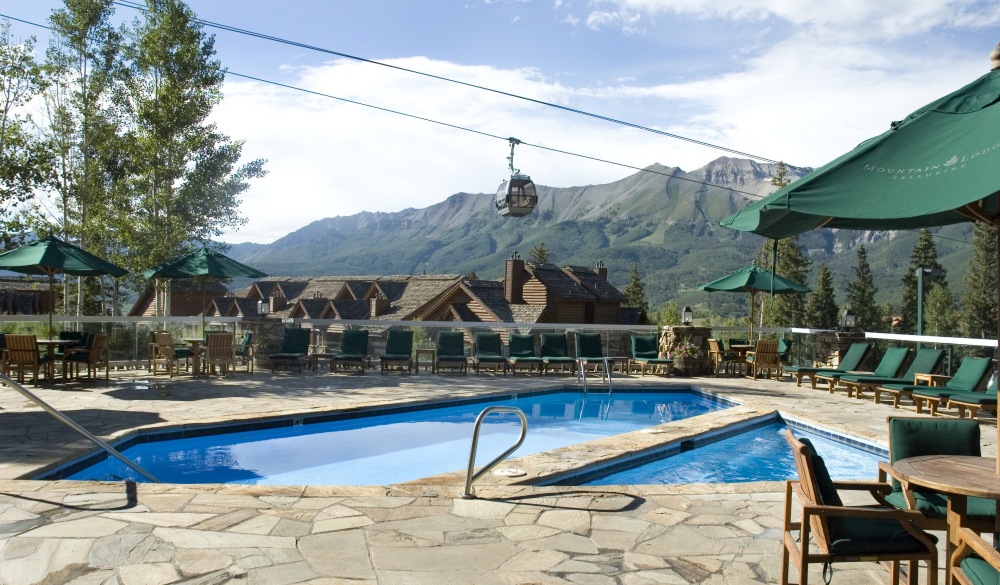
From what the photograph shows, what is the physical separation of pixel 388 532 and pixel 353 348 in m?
9.29

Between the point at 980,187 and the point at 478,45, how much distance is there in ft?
41.6

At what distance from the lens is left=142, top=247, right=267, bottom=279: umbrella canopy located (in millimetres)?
11961

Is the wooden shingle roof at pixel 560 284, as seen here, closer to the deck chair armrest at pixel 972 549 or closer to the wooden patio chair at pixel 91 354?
the wooden patio chair at pixel 91 354

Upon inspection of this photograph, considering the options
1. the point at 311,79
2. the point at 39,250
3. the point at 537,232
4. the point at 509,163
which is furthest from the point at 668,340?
the point at 537,232

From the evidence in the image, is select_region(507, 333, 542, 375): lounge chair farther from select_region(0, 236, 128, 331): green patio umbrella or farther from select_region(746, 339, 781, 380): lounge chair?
select_region(0, 236, 128, 331): green patio umbrella

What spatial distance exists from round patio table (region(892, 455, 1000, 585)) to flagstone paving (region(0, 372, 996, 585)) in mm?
630

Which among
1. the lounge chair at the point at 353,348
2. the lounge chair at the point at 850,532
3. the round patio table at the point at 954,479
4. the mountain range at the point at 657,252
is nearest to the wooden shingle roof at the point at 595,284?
the lounge chair at the point at 353,348

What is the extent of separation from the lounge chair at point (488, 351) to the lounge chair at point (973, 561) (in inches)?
411

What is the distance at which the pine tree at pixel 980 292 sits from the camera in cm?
5219

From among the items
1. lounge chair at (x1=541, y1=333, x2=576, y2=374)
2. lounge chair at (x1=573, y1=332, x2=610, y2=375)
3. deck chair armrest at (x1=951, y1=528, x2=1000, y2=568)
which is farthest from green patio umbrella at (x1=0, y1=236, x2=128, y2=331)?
deck chair armrest at (x1=951, y1=528, x2=1000, y2=568)

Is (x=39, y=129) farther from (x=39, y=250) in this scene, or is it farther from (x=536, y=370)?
(x=536, y=370)

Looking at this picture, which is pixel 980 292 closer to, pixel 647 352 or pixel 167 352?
pixel 647 352

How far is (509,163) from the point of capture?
1262cm

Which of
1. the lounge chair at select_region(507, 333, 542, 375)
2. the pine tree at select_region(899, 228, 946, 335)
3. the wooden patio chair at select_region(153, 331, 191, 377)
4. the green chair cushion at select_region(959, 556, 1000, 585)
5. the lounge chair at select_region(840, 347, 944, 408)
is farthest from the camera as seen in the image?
the pine tree at select_region(899, 228, 946, 335)
